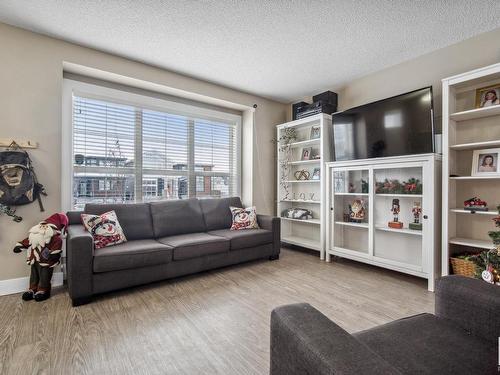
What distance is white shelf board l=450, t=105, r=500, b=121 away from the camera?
2377mm

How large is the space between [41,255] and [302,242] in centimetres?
319

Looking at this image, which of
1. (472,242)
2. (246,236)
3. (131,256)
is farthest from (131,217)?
(472,242)

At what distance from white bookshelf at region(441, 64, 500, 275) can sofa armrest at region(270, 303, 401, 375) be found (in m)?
2.40

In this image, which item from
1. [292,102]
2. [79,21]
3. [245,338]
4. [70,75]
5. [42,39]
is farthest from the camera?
[292,102]

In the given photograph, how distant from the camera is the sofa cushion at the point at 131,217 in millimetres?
2999

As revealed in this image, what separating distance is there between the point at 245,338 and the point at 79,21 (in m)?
3.04

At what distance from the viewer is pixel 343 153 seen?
353 cm

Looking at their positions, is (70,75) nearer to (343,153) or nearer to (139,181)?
(139,181)

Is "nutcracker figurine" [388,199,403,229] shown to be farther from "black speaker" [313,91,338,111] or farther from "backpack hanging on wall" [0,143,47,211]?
"backpack hanging on wall" [0,143,47,211]

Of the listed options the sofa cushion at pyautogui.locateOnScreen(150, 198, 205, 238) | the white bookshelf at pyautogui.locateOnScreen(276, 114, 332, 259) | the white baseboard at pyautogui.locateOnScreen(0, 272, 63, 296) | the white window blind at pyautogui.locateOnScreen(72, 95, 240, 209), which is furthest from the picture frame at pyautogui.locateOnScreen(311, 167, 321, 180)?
the white baseboard at pyautogui.locateOnScreen(0, 272, 63, 296)

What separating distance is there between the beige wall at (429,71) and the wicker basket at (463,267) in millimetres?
1458

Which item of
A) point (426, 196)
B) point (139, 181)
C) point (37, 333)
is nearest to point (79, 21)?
point (139, 181)

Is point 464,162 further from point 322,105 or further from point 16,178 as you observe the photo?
point 16,178

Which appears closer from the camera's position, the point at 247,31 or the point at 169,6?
the point at 169,6
